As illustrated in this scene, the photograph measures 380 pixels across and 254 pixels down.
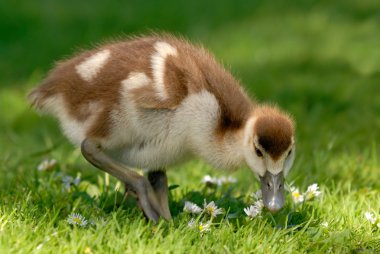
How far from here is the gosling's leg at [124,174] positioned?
15.0 ft

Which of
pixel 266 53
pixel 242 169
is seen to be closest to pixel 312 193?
pixel 242 169

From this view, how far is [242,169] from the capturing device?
5.68 metres

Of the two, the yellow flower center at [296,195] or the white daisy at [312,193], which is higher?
the white daisy at [312,193]

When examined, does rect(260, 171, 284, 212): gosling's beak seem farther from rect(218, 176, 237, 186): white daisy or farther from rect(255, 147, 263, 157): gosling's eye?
rect(218, 176, 237, 186): white daisy

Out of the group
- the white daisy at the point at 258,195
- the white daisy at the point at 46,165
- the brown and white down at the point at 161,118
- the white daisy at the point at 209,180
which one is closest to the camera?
the brown and white down at the point at 161,118

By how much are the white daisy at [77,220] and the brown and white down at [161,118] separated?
0.36m

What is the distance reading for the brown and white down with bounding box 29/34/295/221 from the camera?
4453mm

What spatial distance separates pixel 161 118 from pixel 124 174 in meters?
0.35

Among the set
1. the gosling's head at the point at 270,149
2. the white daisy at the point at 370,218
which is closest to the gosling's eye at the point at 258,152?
the gosling's head at the point at 270,149

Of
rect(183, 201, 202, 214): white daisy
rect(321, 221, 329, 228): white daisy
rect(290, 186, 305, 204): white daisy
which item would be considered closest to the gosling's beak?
rect(321, 221, 329, 228): white daisy

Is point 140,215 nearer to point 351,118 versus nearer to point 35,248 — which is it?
point 35,248

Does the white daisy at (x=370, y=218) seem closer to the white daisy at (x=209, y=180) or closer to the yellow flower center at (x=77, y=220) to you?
the white daisy at (x=209, y=180)

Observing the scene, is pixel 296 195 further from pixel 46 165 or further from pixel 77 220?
pixel 46 165

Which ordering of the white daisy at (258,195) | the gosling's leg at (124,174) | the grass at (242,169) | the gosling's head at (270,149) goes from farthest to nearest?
1. the white daisy at (258,195)
2. the gosling's leg at (124,174)
3. the gosling's head at (270,149)
4. the grass at (242,169)
